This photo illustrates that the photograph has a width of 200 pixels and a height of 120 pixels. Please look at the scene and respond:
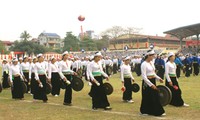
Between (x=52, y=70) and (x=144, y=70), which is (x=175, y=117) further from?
(x=52, y=70)

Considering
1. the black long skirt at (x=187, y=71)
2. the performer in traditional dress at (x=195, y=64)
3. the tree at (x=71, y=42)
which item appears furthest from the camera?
the tree at (x=71, y=42)

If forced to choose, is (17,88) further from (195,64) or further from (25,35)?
(25,35)

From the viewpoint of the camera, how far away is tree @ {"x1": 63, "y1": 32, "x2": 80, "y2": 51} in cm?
7497

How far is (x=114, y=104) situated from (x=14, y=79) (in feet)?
15.1

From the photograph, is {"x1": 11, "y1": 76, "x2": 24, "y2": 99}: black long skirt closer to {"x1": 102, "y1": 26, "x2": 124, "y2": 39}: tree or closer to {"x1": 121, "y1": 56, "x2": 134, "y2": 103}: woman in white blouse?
{"x1": 121, "y1": 56, "x2": 134, "y2": 103}: woman in white blouse

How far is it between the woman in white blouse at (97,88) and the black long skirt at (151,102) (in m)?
1.50

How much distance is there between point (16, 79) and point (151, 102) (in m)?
6.64

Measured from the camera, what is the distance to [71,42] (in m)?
75.2

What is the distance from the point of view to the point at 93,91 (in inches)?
386

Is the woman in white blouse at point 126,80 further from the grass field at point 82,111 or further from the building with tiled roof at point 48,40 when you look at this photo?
the building with tiled roof at point 48,40

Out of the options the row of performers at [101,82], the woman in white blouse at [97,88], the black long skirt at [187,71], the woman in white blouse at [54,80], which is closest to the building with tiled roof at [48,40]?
the black long skirt at [187,71]

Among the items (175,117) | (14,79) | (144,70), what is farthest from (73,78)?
(175,117)

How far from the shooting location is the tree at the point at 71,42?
75.0m

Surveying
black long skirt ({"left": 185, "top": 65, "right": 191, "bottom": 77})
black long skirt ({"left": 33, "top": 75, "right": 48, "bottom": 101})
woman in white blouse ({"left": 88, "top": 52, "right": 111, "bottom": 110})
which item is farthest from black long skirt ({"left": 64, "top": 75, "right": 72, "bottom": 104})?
black long skirt ({"left": 185, "top": 65, "right": 191, "bottom": 77})
